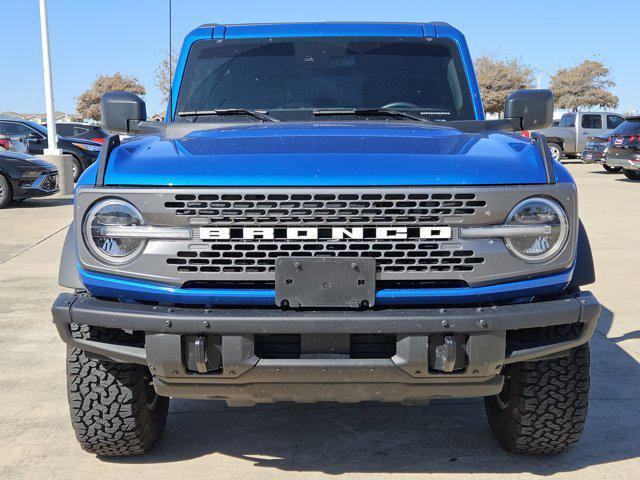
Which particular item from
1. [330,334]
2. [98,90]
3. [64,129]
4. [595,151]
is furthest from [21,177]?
[98,90]

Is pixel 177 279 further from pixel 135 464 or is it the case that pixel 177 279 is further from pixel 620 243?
pixel 620 243

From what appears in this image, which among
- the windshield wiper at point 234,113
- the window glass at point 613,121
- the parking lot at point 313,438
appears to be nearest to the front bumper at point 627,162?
the window glass at point 613,121

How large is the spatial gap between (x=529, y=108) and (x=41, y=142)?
17165 millimetres

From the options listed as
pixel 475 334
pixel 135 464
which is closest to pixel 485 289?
pixel 475 334

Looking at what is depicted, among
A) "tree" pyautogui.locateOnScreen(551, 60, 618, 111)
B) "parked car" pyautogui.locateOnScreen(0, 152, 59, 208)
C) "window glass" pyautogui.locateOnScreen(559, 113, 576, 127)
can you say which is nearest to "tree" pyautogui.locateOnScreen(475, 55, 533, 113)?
"tree" pyautogui.locateOnScreen(551, 60, 618, 111)

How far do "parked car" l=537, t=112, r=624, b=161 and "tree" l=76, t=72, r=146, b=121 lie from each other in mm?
57903

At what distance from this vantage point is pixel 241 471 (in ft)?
11.6

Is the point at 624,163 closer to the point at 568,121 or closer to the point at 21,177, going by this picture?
the point at 568,121

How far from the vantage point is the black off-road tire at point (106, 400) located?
133 inches

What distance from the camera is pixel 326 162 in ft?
9.71

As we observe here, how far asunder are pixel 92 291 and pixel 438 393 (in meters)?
1.32

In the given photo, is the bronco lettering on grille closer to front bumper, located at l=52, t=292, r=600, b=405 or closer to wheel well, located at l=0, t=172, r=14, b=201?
front bumper, located at l=52, t=292, r=600, b=405

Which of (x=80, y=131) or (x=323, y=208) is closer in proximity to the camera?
(x=323, y=208)

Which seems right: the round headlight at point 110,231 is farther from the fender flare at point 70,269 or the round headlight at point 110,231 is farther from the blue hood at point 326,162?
the fender flare at point 70,269
